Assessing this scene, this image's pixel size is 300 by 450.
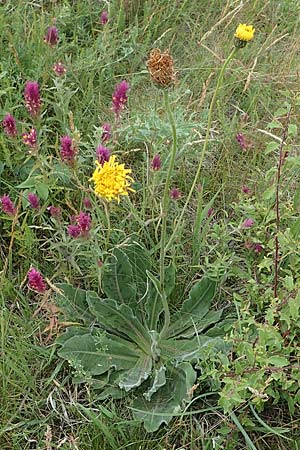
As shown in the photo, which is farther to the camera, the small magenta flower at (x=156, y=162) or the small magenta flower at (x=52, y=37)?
the small magenta flower at (x=52, y=37)

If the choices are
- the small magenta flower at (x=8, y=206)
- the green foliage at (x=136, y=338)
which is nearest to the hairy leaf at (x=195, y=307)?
the green foliage at (x=136, y=338)

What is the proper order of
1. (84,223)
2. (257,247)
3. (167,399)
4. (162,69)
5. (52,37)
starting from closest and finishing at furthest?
(162,69) < (84,223) < (167,399) < (257,247) < (52,37)

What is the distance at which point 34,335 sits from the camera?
6.29 ft

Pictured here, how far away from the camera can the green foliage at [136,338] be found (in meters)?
1.81

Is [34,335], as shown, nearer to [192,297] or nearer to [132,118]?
[192,297]

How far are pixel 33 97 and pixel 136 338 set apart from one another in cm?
79

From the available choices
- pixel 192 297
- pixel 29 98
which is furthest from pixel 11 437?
pixel 29 98

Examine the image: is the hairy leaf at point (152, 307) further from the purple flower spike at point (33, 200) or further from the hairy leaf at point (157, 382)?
the purple flower spike at point (33, 200)

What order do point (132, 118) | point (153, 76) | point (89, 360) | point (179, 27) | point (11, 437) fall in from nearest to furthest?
point (153, 76) → point (11, 437) → point (89, 360) → point (132, 118) → point (179, 27)

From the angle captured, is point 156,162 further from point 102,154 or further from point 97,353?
point 97,353

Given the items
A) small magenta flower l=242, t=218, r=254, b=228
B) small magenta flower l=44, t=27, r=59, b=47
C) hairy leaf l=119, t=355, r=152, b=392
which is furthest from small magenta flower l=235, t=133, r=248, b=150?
hairy leaf l=119, t=355, r=152, b=392

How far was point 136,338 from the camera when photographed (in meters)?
1.97

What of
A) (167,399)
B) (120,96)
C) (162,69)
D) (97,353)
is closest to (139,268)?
(97,353)

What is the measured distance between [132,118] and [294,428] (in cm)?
117
